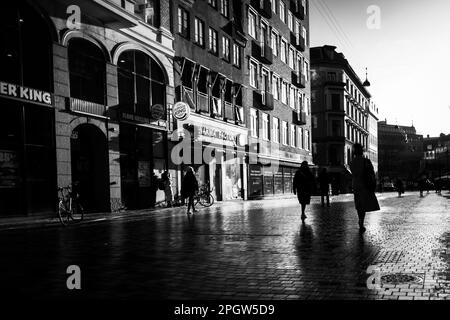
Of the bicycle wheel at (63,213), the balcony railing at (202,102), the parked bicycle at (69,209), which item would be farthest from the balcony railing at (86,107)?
the balcony railing at (202,102)

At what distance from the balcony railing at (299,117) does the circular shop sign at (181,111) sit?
22402 millimetres

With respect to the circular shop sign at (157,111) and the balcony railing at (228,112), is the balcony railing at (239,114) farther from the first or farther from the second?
the circular shop sign at (157,111)

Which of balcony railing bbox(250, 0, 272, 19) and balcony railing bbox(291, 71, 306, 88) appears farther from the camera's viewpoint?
balcony railing bbox(291, 71, 306, 88)

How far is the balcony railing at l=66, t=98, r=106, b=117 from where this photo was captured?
1755cm

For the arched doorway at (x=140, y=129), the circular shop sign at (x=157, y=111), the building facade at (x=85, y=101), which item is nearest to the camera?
the building facade at (x=85, y=101)

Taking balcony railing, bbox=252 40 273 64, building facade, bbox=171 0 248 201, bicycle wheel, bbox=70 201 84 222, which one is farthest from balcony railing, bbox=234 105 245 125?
bicycle wheel, bbox=70 201 84 222

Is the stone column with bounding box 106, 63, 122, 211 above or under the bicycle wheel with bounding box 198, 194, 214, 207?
above

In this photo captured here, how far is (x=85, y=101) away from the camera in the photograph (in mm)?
18391

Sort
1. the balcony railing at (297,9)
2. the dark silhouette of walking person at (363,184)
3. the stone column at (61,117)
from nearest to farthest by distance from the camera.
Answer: the dark silhouette of walking person at (363,184)
the stone column at (61,117)
the balcony railing at (297,9)

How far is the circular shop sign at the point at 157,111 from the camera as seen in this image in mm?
22531

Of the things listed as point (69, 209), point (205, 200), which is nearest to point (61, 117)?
point (69, 209)

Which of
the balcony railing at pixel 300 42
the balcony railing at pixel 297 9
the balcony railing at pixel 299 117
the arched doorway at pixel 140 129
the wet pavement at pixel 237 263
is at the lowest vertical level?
the wet pavement at pixel 237 263

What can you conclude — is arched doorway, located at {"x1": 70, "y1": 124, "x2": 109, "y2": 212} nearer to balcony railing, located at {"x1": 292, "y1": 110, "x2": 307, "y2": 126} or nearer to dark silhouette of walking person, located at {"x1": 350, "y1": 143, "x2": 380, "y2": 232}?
dark silhouette of walking person, located at {"x1": 350, "y1": 143, "x2": 380, "y2": 232}

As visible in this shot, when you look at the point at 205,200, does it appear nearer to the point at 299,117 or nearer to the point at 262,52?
the point at 262,52
